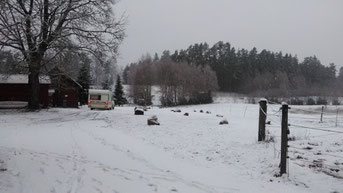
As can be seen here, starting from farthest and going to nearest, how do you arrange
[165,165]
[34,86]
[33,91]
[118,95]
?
[118,95]
[33,91]
[34,86]
[165,165]

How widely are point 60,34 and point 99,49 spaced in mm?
3078

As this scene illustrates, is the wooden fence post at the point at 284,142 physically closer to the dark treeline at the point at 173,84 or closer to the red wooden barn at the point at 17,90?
the red wooden barn at the point at 17,90

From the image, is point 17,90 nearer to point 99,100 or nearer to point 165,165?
point 99,100

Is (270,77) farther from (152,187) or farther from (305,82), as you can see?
(152,187)

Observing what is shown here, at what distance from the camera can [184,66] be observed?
233 feet

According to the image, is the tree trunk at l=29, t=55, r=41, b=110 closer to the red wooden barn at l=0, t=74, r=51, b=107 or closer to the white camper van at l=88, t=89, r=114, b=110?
the white camper van at l=88, t=89, r=114, b=110

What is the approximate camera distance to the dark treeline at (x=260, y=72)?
89438 millimetres

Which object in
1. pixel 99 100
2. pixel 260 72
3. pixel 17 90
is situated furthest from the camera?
pixel 260 72

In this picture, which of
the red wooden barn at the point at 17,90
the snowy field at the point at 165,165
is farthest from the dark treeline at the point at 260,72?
the snowy field at the point at 165,165

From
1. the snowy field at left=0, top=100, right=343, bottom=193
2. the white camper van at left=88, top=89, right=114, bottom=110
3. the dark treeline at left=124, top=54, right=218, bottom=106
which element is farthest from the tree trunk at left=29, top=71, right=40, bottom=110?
the dark treeline at left=124, top=54, right=218, bottom=106

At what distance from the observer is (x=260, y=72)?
9875 centimetres

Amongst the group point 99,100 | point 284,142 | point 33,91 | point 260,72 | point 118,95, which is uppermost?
point 260,72

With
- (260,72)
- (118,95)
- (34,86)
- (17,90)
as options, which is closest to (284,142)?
(34,86)

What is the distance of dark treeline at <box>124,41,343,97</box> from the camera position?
3521 inches
